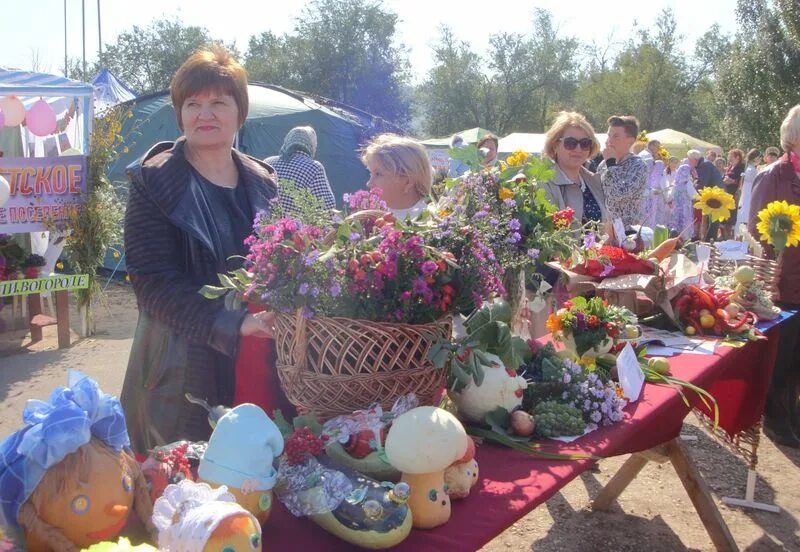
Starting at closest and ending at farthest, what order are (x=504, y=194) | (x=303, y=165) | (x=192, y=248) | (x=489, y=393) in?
(x=489, y=393) < (x=192, y=248) < (x=504, y=194) < (x=303, y=165)

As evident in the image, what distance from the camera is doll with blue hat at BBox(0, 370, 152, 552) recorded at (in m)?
0.89

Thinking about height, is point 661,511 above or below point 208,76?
below

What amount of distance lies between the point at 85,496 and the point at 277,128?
824cm

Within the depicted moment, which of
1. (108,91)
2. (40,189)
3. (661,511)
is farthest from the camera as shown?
(108,91)

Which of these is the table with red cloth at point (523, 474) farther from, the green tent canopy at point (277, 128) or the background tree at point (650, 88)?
the background tree at point (650, 88)

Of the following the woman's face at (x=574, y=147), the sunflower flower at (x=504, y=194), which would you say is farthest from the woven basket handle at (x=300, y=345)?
the woman's face at (x=574, y=147)

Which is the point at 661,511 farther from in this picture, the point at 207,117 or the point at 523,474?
the point at 207,117

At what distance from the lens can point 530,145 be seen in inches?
606

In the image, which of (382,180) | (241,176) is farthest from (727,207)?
(241,176)

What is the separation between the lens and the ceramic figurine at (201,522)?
2.73 feet

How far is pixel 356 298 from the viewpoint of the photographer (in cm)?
121

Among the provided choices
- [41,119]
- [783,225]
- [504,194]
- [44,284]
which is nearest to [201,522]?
[504,194]

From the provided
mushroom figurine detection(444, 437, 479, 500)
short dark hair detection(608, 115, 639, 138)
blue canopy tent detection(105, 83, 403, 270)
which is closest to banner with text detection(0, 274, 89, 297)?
blue canopy tent detection(105, 83, 403, 270)

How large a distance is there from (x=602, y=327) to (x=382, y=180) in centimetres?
95
